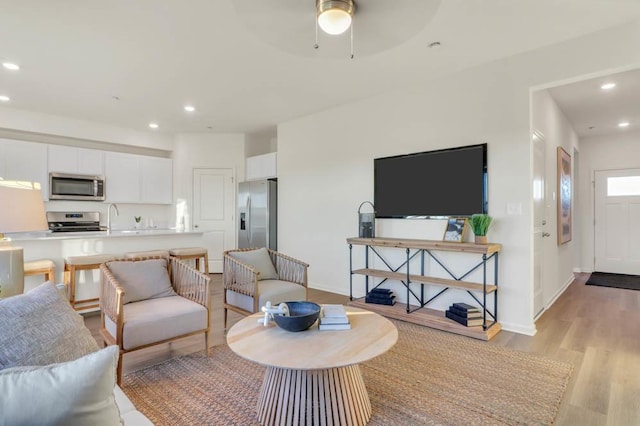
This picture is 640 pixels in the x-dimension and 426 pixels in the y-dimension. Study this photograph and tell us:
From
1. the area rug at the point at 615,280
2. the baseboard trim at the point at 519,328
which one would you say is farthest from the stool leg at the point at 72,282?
the area rug at the point at 615,280

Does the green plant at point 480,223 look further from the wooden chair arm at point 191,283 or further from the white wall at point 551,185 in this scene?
the wooden chair arm at point 191,283

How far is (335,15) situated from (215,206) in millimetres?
5235

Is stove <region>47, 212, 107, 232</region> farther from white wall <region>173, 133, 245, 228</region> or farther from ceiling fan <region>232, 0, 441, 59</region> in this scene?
ceiling fan <region>232, 0, 441, 59</region>

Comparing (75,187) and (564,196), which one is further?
(75,187)

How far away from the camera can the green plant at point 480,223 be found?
331cm

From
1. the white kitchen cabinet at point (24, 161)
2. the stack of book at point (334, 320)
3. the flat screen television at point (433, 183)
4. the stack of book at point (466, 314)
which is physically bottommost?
the stack of book at point (466, 314)

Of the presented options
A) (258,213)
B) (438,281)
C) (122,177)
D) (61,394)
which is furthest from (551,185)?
(122,177)

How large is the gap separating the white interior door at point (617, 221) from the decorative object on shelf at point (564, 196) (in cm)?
160

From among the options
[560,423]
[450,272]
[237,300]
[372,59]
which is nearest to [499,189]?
[450,272]

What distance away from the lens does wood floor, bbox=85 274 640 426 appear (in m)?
2.06

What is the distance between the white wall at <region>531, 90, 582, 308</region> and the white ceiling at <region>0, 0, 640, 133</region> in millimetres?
392

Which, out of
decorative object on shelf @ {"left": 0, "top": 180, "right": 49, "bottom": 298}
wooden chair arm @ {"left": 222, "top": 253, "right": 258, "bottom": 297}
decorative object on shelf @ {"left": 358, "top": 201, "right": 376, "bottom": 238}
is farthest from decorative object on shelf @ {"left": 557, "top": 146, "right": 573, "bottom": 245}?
decorative object on shelf @ {"left": 0, "top": 180, "right": 49, "bottom": 298}

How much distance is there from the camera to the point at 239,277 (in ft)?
10.7

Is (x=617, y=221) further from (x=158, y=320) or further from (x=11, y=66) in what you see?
(x=11, y=66)
